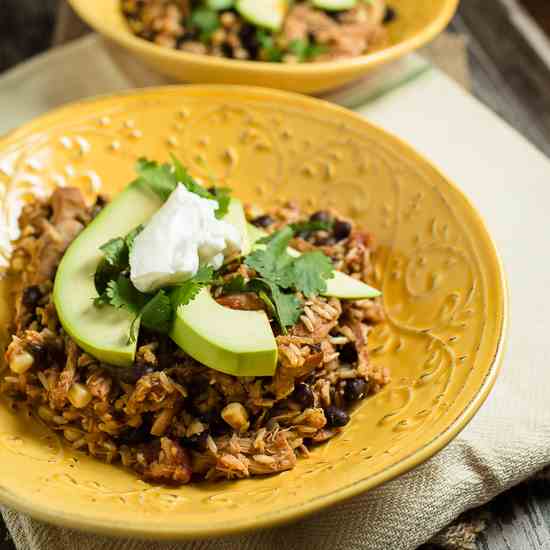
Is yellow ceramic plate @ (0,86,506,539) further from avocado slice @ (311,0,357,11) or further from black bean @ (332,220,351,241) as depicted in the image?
avocado slice @ (311,0,357,11)

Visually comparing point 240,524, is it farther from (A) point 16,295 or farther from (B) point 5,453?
(A) point 16,295

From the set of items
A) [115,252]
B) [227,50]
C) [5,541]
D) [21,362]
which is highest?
[115,252]

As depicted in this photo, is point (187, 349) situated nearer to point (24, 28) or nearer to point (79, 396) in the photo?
point (79, 396)

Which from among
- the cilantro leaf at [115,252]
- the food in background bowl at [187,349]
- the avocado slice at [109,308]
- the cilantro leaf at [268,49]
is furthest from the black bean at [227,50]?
the cilantro leaf at [115,252]

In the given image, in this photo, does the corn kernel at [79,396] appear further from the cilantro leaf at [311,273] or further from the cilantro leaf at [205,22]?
the cilantro leaf at [205,22]

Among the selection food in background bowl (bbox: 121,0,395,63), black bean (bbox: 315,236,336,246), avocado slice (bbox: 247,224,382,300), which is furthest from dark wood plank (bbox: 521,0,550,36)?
avocado slice (bbox: 247,224,382,300)

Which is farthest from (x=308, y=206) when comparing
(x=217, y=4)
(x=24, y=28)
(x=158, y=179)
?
(x=24, y=28)

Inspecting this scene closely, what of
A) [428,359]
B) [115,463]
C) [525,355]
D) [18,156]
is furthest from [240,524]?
[18,156]
